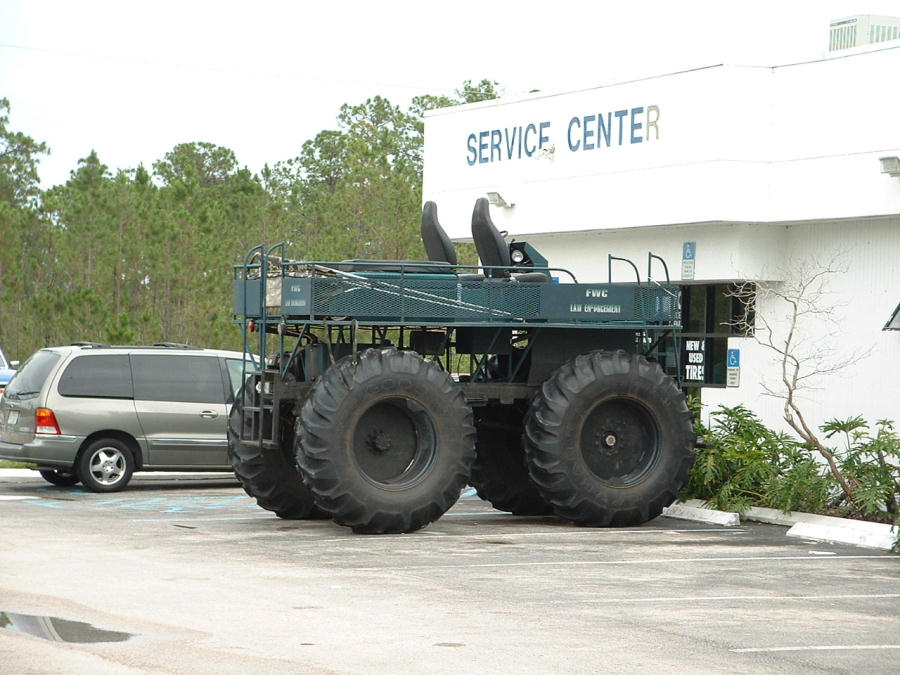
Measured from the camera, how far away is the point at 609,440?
1548 centimetres

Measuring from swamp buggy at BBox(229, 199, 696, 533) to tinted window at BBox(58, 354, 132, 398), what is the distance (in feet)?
11.0

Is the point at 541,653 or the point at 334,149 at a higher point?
the point at 334,149

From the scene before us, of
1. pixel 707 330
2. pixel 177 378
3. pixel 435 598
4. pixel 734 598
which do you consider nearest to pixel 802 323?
pixel 707 330

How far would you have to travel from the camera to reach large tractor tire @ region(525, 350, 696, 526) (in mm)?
15078

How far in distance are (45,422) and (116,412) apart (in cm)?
89

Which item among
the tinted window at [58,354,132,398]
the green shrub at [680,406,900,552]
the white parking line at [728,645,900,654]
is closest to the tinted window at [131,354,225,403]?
the tinted window at [58,354,132,398]

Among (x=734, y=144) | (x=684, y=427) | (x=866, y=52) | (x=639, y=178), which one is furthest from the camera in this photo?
(x=639, y=178)

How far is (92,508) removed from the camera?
55.2 feet

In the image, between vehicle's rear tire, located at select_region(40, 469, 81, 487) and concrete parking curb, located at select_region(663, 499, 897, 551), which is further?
vehicle's rear tire, located at select_region(40, 469, 81, 487)

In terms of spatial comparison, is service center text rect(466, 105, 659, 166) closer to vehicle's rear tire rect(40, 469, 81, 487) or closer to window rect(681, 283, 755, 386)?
window rect(681, 283, 755, 386)

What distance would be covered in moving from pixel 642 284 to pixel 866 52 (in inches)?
187

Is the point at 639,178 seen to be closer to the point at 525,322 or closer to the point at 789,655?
the point at 525,322

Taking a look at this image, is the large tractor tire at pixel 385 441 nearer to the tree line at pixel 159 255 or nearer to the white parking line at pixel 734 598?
the white parking line at pixel 734 598

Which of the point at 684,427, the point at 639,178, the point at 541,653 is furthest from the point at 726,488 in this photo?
the point at 541,653
